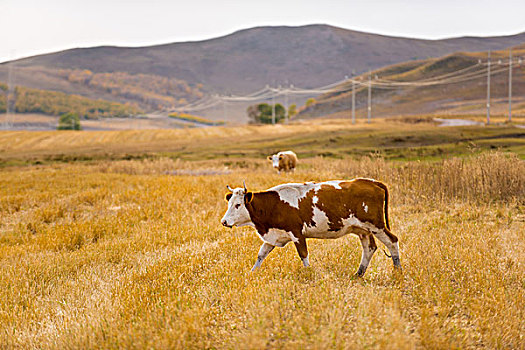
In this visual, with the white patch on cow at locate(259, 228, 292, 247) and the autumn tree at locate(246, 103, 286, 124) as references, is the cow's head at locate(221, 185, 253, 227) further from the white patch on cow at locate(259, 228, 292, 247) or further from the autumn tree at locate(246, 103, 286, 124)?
the autumn tree at locate(246, 103, 286, 124)

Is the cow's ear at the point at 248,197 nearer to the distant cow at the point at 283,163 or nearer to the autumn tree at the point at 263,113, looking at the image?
the distant cow at the point at 283,163

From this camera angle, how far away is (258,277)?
7.22 meters

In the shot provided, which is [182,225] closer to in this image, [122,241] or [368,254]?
[122,241]

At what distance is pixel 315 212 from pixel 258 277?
4.75ft

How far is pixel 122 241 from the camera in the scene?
10977 millimetres

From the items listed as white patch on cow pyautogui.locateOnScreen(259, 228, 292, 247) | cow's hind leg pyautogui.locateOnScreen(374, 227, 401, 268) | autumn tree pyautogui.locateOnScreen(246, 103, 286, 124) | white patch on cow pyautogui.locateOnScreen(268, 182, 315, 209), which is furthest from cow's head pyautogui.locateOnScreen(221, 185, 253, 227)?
autumn tree pyautogui.locateOnScreen(246, 103, 286, 124)

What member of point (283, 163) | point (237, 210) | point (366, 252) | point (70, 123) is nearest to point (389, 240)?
point (366, 252)

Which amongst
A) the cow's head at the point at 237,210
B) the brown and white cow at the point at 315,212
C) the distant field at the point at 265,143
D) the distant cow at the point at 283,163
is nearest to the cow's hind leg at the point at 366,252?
the brown and white cow at the point at 315,212

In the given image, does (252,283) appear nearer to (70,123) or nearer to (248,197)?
(248,197)

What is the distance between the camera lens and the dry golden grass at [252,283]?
17.7 feet

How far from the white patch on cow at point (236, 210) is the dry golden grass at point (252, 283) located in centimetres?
98

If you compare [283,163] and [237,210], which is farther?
[283,163]

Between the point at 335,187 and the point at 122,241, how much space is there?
20.5ft

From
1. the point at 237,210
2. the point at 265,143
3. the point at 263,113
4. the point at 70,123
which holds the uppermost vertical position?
the point at 263,113
